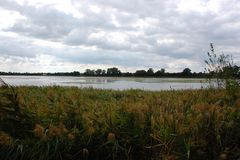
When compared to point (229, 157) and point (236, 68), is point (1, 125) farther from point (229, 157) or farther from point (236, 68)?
point (236, 68)

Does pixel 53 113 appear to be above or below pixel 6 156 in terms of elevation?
above

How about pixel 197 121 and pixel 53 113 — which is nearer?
pixel 197 121

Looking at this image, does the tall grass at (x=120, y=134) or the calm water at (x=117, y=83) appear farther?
the calm water at (x=117, y=83)

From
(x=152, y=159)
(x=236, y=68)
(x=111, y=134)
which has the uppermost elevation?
(x=236, y=68)

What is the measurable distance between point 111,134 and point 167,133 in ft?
2.04

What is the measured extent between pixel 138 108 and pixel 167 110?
0.45 metres

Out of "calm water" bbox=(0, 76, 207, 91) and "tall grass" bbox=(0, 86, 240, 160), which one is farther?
"calm water" bbox=(0, 76, 207, 91)

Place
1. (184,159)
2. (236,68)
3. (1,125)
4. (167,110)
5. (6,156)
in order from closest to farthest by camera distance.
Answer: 1. (184,159)
2. (6,156)
3. (1,125)
4. (167,110)
5. (236,68)

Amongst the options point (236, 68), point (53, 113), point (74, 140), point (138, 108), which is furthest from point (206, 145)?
point (236, 68)

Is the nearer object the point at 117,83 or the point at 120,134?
the point at 120,134

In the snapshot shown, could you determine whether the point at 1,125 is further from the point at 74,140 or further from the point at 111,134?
the point at 111,134

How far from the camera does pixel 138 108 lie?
491 cm

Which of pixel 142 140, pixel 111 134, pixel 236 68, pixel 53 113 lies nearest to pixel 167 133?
pixel 142 140

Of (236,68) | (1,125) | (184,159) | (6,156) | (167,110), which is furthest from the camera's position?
(236,68)
